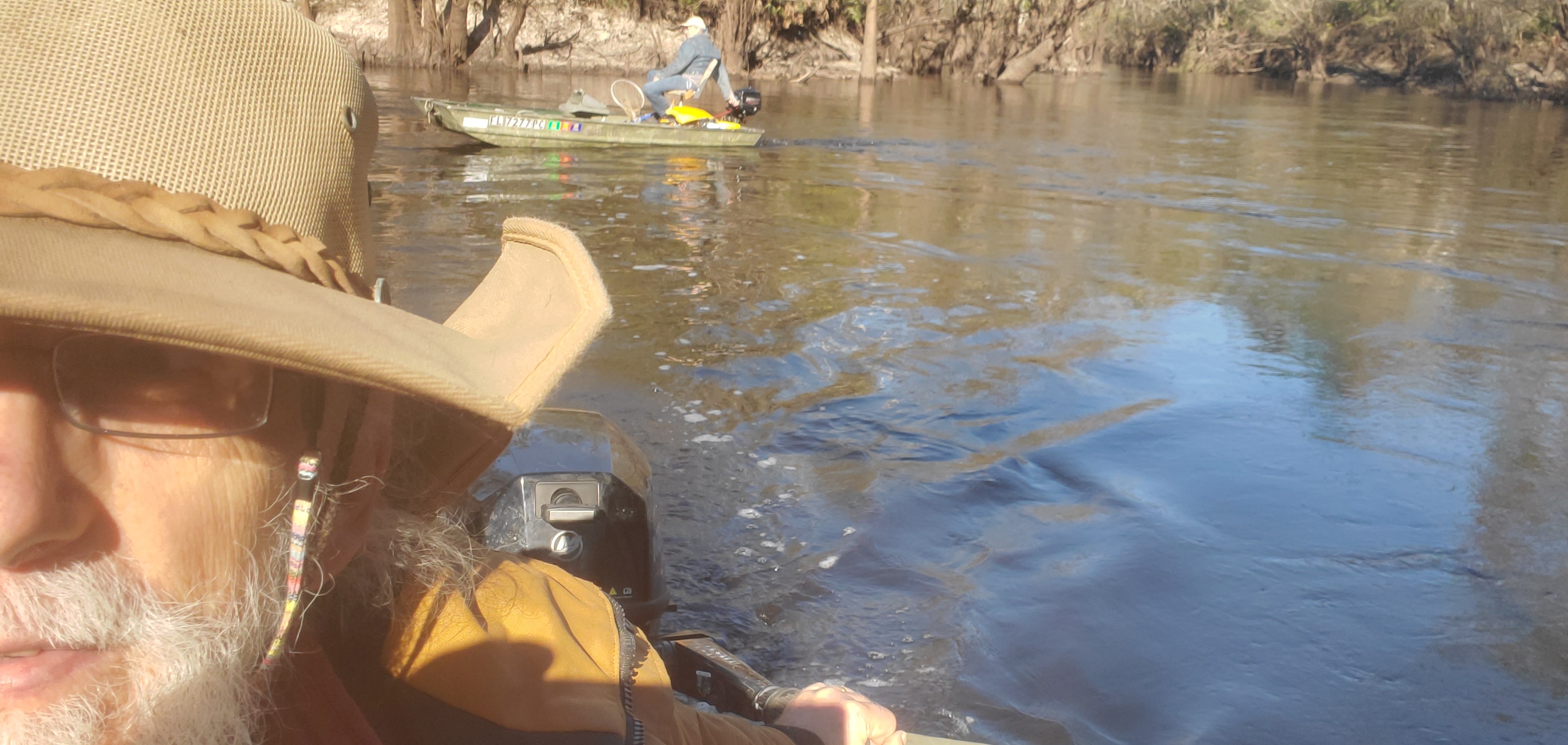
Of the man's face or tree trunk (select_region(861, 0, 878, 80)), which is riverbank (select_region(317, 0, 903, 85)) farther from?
the man's face

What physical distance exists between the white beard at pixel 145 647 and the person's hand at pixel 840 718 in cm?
93

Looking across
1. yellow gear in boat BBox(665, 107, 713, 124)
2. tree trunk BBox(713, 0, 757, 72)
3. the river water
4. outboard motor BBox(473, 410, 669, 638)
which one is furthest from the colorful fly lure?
tree trunk BBox(713, 0, 757, 72)

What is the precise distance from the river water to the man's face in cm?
232

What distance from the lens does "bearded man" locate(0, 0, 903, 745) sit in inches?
36.9

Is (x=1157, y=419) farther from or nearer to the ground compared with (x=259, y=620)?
nearer to the ground

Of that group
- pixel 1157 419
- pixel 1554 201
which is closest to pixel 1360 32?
pixel 1554 201

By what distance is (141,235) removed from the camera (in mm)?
962

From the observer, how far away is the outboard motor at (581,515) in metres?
2.41

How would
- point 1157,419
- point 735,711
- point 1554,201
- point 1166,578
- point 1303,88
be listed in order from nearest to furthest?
point 735,711 → point 1166,578 → point 1157,419 → point 1554,201 → point 1303,88

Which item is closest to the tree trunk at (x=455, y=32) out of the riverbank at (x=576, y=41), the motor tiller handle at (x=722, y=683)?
the riverbank at (x=576, y=41)

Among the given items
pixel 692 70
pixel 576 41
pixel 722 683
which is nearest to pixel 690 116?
pixel 692 70

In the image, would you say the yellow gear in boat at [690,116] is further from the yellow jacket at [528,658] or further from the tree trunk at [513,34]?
the tree trunk at [513,34]

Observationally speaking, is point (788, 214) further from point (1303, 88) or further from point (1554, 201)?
point (1303, 88)

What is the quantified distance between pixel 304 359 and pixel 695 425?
412 cm
